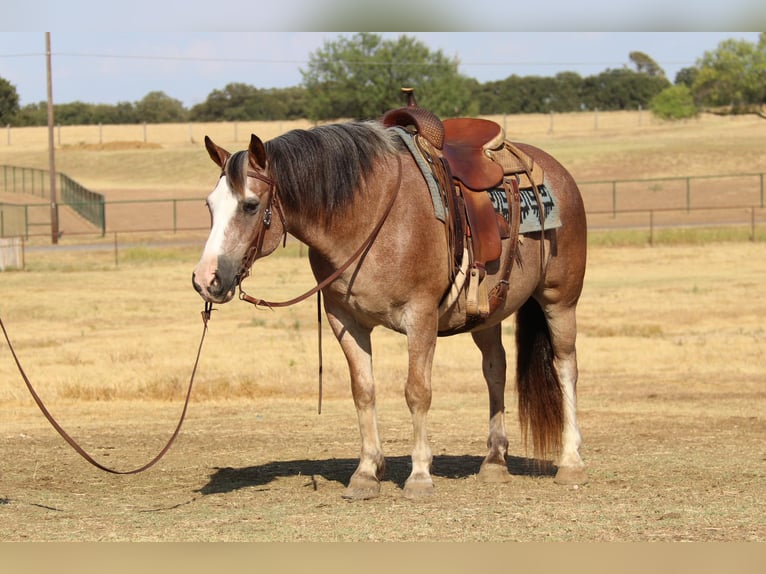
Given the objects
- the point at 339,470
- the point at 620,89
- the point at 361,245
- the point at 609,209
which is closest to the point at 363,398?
the point at 361,245

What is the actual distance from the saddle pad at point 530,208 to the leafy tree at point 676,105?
90594mm

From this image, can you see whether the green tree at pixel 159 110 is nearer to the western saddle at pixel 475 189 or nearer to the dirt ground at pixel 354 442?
the dirt ground at pixel 354 442

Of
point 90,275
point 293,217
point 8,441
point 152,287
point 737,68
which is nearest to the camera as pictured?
point 293,217

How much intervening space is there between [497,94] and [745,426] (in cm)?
11270

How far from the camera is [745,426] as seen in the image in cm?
1143

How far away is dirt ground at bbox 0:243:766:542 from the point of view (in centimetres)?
697

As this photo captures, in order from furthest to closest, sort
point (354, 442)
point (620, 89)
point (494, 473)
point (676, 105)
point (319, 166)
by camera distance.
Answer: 1. point (620, 89)
2. point (676, 105)
3. point (354, 442)
4. point (494, 473)
5. point (319, 166)

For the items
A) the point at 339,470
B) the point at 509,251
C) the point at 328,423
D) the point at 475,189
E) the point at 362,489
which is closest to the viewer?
the point at 362,489

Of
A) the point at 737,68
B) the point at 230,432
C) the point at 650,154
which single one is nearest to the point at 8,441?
the point at 230,432

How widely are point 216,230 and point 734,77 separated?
9099 centimetres

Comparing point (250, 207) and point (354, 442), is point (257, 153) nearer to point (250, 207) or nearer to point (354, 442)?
point (250, 207)

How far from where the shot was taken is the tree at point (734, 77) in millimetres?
88938

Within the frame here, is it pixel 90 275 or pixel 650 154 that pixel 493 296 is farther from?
pixel 650 154

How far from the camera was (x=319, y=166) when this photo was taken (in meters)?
7.59
